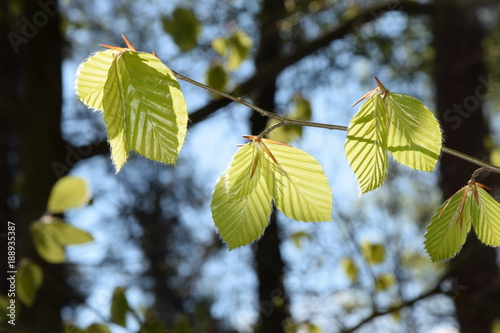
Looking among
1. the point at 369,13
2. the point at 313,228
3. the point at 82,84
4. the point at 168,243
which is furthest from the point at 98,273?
the point at 82,84

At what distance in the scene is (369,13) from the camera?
1.68 meters

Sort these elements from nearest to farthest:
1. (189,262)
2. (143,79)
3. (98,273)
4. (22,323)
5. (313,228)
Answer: (143,79) → (22,323) → (313,228) → (189,262) → (98,273)

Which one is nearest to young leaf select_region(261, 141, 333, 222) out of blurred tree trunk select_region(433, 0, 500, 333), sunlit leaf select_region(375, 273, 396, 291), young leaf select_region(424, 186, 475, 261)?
young leaf select_region(424, 186, 475, 261)

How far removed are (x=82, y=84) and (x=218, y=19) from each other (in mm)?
1821

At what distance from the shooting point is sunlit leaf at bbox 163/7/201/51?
1.62 metres

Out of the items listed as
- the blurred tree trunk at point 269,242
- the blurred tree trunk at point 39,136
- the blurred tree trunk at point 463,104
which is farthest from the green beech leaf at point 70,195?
the blurred tree trunk at point 463,104

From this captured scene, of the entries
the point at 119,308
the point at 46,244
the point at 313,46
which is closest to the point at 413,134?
the point at 119,308

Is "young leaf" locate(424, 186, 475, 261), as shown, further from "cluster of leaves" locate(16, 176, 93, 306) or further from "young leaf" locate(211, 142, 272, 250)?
"cluster of leaves" locate(16, 176, 93, 306)

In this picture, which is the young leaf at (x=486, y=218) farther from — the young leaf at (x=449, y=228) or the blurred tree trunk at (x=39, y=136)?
the blurred tree trunk at (x=39, y=136)

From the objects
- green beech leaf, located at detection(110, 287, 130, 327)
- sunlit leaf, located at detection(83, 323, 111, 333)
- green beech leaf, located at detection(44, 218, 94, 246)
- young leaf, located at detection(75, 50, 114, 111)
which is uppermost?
green beech leaf, located at detection(44, 218, 94, 246)

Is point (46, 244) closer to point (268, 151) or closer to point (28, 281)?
point (28, 281)

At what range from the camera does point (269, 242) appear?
2154 mm

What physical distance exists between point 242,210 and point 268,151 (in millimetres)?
54

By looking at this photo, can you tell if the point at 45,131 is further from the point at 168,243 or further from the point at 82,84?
the point at 168,243
